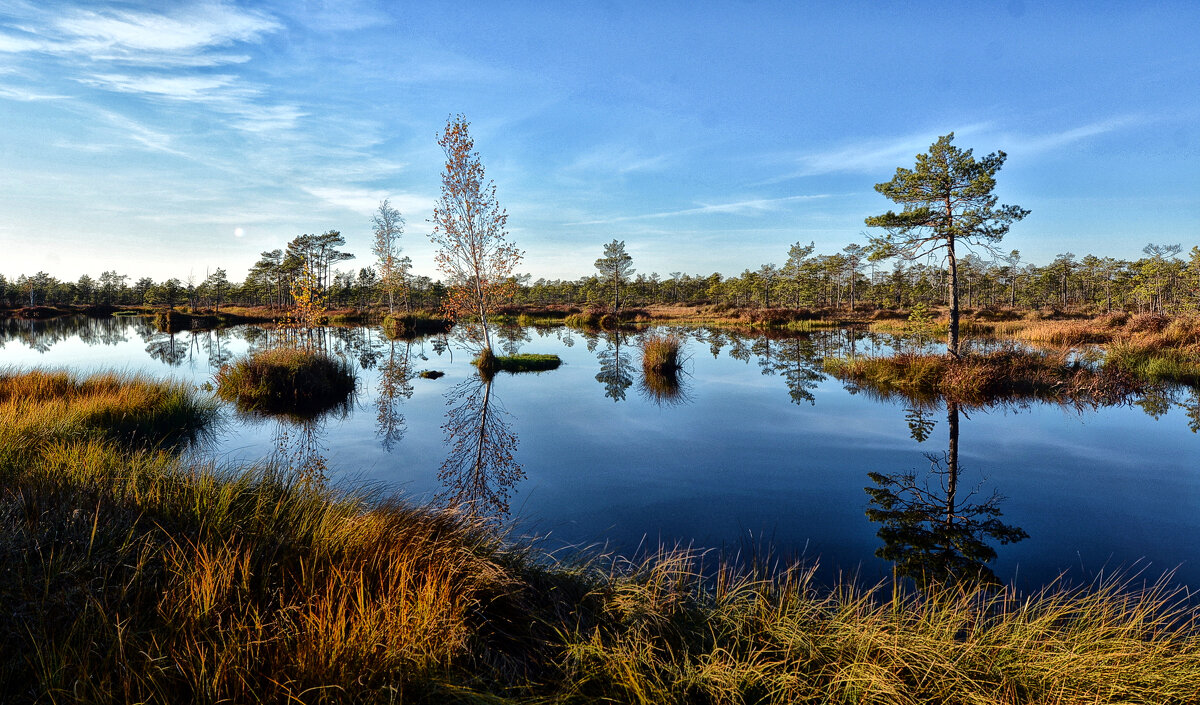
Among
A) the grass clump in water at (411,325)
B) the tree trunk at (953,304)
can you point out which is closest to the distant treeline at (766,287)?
the grass clump in water at (411,325)

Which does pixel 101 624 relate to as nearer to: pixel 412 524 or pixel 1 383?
pixel 412 524

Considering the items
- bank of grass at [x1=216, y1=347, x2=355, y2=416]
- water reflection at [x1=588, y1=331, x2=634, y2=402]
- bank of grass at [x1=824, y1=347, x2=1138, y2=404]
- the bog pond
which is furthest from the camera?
water reflection at [x1=588, y1=331, x2=634, y2=402]

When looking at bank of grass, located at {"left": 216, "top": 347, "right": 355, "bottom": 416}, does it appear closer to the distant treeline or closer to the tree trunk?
the tree trunk

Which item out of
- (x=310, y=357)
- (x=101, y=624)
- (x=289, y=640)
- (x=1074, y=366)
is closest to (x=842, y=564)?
(x=289, y=640)

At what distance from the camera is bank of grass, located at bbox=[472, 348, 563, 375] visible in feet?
60.8

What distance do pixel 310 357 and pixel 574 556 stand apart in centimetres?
1186

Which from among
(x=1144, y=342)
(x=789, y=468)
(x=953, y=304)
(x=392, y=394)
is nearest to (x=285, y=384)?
(x=392, y=394)

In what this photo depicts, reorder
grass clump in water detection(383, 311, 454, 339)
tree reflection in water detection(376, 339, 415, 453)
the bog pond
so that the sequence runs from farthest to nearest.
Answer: grass clump in water detection(383, 311, 454, 339)
tree reflection in water detection(376, 339, 415, 453)
the bog pond

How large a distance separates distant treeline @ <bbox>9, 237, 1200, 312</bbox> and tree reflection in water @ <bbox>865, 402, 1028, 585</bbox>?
4446cm

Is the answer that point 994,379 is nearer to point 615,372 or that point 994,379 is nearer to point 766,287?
point 615,372

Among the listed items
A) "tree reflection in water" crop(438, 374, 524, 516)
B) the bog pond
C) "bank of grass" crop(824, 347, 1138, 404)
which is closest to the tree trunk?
"bank of grass" crop(824, 347, 1138, 404)

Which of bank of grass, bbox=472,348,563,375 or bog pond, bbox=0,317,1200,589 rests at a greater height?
bank of grass, bbox=472,348,563,375

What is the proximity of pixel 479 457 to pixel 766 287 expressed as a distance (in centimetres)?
5786

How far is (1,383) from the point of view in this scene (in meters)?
9.76
